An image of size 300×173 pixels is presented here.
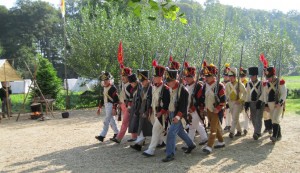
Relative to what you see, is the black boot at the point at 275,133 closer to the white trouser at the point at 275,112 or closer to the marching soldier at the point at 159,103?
the white trouser at the point at 275,112

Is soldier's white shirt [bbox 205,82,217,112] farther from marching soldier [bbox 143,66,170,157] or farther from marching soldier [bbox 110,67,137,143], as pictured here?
marching soldier [bbox 110,67,137,143]

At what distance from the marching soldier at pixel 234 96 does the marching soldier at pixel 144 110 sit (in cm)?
256

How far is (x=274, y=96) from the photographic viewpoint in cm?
880

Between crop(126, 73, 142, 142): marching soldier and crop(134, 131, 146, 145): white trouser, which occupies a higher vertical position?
crop(126, 73, 142, 142): marching soldier

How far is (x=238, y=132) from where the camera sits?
32.6ft

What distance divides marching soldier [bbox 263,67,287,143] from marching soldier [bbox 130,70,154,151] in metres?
3.04

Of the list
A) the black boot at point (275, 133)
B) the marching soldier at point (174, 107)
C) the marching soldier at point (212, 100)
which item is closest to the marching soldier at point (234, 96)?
the black boot at point (275, 133)

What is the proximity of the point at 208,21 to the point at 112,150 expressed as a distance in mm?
18767

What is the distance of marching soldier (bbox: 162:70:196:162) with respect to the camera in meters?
7.27

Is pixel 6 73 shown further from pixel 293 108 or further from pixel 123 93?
pixel 293 108

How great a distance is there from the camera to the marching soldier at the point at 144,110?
8281 millimetres

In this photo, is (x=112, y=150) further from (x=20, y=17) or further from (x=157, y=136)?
(x=20, y=17)

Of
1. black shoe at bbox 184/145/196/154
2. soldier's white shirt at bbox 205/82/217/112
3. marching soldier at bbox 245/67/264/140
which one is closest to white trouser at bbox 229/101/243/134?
marching soldier at bbox 245/67/264/140

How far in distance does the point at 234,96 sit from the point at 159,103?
2956mm
